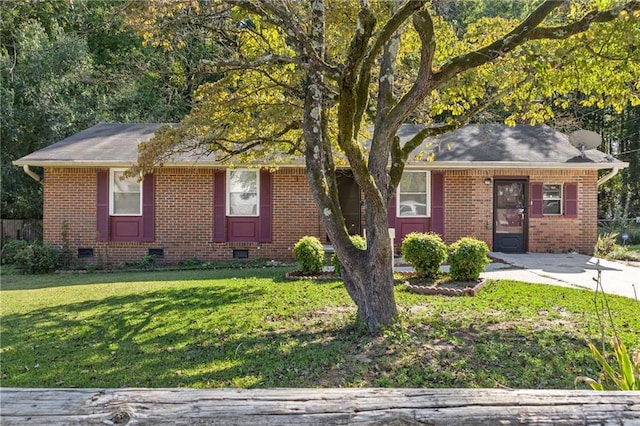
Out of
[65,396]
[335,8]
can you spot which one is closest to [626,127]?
[335,8]

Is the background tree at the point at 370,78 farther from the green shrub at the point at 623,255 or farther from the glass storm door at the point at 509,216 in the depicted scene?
the green shrub at the point at 623,255

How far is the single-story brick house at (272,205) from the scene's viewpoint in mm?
13523

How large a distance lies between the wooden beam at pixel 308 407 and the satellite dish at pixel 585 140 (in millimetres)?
14098

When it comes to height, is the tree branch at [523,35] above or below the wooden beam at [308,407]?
above

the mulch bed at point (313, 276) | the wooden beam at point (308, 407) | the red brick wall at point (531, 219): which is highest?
the red brick wall at point (531, 219)

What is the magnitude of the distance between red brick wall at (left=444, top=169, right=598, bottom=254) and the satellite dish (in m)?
0.77

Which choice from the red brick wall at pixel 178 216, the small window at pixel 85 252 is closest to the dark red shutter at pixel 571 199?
the red brick wall at pixel 178 216

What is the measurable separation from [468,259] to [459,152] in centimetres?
600

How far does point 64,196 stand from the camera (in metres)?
13.5

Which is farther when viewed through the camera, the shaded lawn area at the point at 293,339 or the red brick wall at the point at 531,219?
the red brick wall at the point at 531,219

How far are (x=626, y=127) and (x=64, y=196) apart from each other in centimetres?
2966

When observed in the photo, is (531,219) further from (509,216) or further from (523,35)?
(523,35)

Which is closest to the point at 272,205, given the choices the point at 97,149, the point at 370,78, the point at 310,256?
the point at 310,256

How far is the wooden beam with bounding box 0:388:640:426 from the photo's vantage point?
1.65 m
